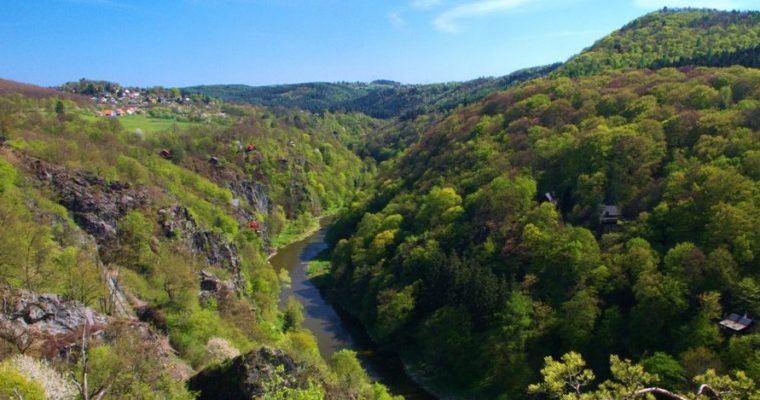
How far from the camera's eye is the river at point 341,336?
52.3m

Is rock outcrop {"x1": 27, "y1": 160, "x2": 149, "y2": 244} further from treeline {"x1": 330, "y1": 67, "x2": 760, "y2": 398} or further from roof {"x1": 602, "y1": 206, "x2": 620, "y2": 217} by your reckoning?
roof {"x1": 602, "y1": 206, "x2": 620, "y2": 217}

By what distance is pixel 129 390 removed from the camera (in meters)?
24.7

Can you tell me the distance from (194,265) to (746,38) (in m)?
128

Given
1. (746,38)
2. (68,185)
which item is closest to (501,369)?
(68,185)

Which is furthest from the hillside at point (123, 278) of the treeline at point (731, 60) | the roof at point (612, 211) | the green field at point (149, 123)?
the treeline at point (731, 60)

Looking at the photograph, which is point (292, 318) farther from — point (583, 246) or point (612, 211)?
point (612, 211)

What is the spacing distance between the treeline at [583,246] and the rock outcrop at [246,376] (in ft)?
80.3

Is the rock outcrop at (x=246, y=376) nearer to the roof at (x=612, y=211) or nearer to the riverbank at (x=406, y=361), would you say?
the riverbank at (x=406, y=361)

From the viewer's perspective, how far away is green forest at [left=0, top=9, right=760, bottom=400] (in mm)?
32969

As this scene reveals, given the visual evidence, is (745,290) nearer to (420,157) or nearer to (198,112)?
(420,157)

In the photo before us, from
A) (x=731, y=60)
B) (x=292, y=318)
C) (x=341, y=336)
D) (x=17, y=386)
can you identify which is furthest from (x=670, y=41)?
(x=17, y=386)

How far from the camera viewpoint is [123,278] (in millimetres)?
46531

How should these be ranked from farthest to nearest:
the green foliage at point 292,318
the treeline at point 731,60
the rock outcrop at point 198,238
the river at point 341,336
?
the treeline at point 731,60, the rock outcrop at point 198,238, the green foliage at point 292,318, the river at point 341,336

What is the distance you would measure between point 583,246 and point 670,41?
109997 mm
